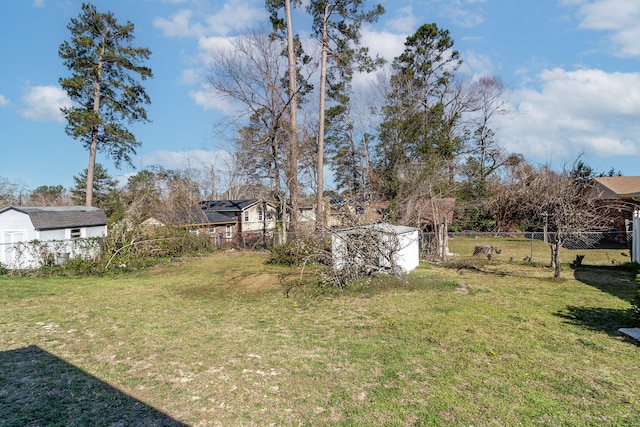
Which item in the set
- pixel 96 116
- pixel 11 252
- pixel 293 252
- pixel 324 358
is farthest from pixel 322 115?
pixel 324 358

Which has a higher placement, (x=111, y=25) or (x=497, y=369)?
(x=111, y=25)

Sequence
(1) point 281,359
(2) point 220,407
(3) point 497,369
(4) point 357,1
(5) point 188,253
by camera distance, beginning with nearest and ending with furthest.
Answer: (2) point 220,407 → (3) point 497,369 → (1) point 281,359 → (5) point 188,253 → (4) point 357,1

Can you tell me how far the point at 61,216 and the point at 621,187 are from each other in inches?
1063

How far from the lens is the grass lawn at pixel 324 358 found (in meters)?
3.36

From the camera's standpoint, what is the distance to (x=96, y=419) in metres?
3.28

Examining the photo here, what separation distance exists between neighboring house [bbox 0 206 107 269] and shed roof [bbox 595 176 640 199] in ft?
75.3

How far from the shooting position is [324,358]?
469cm

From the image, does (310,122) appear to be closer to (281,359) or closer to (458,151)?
(458,151)

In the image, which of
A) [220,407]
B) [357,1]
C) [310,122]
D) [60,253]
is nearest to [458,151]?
[310,122]

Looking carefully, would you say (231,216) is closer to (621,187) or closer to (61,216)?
(61,216)

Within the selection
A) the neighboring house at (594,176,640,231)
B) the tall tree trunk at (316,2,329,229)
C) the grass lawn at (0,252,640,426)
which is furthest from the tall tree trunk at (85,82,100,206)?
the neighboring house at (594,176,640,231)

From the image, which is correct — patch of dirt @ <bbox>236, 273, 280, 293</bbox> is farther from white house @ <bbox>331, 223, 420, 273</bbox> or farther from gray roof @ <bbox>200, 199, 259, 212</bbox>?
gray roof @ <bbox>200, 199, 259, 212</bbox>

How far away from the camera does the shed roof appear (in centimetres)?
1653

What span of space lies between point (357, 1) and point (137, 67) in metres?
13.3
